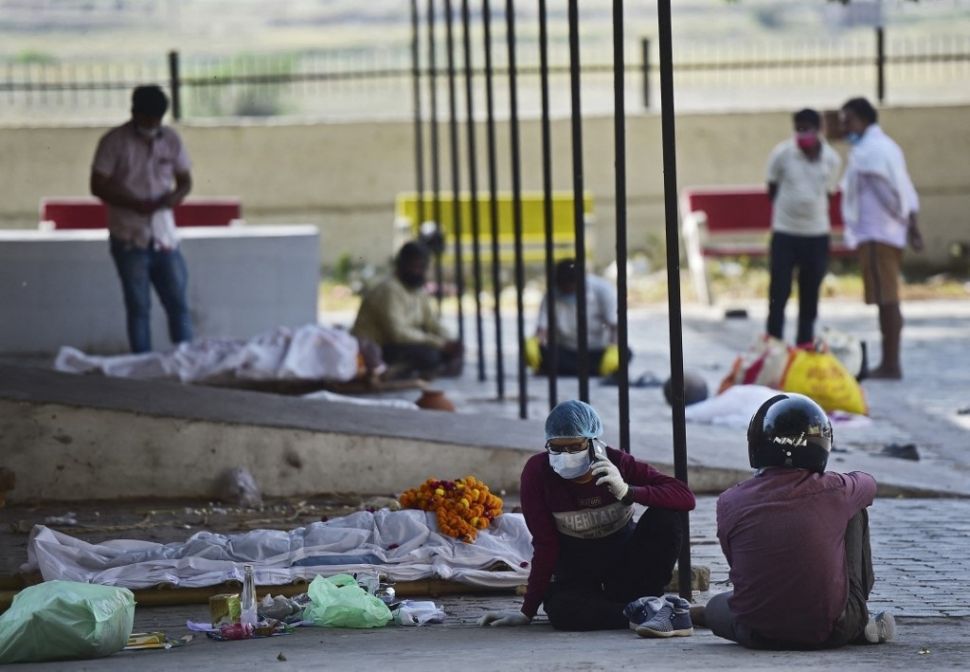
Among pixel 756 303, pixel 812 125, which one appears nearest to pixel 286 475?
pixel 812 125

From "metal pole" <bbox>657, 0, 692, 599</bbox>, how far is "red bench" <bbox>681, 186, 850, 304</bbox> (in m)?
11.9

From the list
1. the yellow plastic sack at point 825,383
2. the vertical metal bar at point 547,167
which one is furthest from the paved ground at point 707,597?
the vertical metal bar at point 547,167

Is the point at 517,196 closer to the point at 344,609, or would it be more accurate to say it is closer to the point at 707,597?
the point at 707,597

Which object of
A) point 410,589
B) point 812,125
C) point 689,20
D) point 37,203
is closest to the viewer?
point 410,589

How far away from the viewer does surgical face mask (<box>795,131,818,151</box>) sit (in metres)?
12.9

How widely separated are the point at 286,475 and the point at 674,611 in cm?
325

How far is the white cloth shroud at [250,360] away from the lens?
11.9 meters

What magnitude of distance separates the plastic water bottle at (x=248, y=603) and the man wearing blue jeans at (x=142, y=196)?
6.23 metres

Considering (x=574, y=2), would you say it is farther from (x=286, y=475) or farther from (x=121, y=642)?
(x=121, y=642)

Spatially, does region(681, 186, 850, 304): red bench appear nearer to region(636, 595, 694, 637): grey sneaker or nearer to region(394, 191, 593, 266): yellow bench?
region(394, 191, 593, 266): yellow bench

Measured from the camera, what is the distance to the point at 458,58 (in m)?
48.3

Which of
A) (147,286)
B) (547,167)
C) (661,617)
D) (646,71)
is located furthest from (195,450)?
(646,71)

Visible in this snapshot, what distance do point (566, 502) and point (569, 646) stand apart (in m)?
0.63

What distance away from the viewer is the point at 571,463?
6.12 meters
